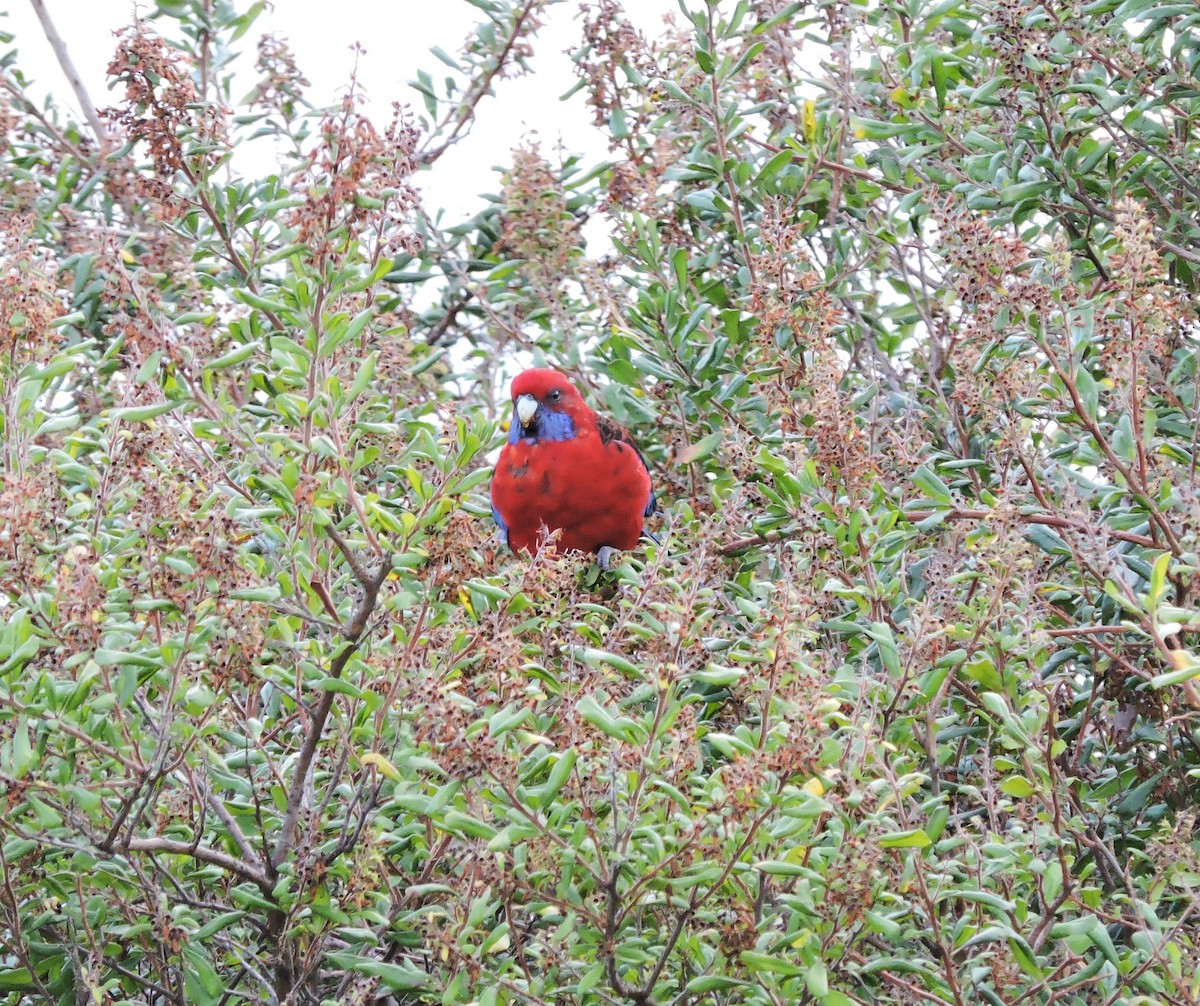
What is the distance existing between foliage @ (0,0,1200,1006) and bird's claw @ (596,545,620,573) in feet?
1.92

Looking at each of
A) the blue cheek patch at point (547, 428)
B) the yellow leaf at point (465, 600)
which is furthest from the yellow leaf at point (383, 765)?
the blue cheek patch at point (547, 428)

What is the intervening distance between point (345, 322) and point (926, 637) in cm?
94

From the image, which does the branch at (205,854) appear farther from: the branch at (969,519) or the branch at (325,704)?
the branch at (969,519)

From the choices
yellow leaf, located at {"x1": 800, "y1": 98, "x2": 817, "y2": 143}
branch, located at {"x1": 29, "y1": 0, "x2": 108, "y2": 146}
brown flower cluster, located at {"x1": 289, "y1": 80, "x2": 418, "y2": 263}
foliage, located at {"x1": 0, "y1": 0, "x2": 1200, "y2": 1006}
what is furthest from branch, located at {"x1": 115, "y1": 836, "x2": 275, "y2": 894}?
branch, located at {"x1": 29, "y1": 0, "x2": 108, "y2": 146}

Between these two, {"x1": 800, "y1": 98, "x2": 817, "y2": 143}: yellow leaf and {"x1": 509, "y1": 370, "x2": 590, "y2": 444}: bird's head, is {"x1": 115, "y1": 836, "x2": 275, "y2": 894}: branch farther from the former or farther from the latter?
{"x1": 800, "y1": 98, "x2": 817, "y2": 143}: yellow leaf

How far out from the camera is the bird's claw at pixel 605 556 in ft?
12.3

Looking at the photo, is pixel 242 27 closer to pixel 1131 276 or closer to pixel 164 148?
pixel 164 148

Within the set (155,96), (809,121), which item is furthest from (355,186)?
(809,121)

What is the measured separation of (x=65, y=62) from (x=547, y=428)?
1750 mm

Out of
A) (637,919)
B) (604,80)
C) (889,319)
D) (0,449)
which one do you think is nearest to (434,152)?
(604,80)

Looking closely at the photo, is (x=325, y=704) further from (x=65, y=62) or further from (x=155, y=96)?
(x=65, y=62)

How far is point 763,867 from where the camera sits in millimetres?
1774

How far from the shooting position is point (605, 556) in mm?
3875

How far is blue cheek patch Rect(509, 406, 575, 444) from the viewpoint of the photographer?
4051mm
